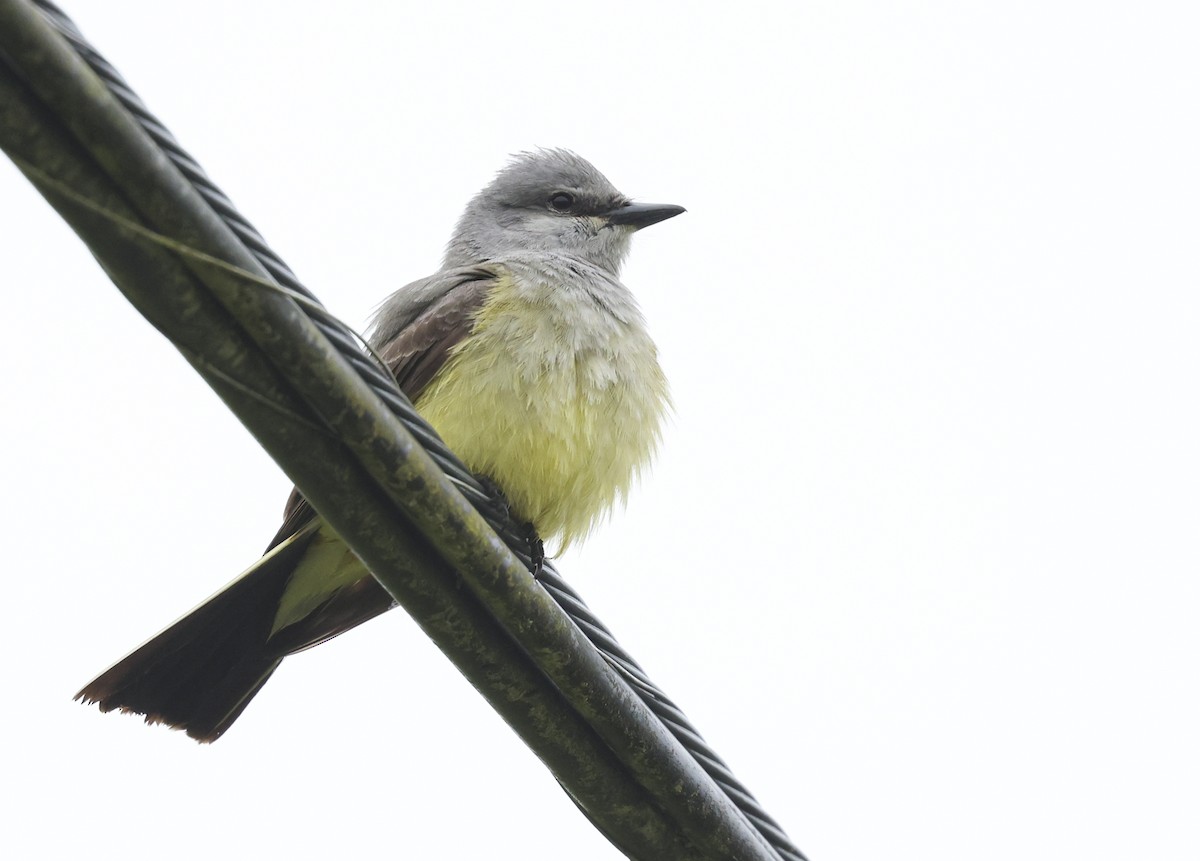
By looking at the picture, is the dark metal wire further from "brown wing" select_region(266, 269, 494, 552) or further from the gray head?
the gray head

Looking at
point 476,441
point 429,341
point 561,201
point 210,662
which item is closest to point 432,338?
point 429,341

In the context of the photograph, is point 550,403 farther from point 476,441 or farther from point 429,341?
point 429,341

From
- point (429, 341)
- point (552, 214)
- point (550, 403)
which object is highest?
point (552, 214)

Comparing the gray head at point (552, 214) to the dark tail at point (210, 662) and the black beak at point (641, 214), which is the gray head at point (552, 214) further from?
the dark tail at point (210, 662)

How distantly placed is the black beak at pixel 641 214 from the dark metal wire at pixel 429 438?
11.1ft

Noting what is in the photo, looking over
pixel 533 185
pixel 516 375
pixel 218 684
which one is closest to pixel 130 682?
pixel 218 684

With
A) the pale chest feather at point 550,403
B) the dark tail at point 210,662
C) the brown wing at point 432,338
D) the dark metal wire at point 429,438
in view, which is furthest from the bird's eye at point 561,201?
the dark metal wire at point 429,438

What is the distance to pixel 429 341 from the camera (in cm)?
528

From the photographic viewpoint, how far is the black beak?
714 cm

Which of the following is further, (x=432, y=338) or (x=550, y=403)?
(x=432, y=338)

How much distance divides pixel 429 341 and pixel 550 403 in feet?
1.95

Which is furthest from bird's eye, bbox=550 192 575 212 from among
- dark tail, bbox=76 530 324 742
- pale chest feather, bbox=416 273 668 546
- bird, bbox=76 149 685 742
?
dark tail, bbox=76 530 324 742

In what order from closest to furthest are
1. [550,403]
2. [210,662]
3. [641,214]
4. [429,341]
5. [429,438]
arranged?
[429,438] < [210,662] < [550,403] < [429,341] < [641,214]

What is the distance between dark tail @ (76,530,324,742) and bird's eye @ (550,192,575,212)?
110 inches
